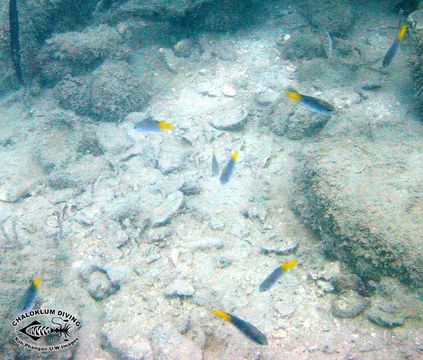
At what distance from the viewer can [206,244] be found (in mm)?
4328

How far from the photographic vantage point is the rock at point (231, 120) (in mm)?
5918

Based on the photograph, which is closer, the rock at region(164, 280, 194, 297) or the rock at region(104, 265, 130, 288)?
the rock at region(164, 280, 194, 297)

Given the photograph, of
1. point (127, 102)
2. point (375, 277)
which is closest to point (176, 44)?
point (127, 102)

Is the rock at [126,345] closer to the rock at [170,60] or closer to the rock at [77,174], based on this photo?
the rock at [77,174]

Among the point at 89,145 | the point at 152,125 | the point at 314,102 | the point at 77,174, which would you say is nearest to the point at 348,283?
the point at 314,102

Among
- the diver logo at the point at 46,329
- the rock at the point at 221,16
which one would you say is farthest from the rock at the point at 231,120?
the diver logo at the point at 46,329

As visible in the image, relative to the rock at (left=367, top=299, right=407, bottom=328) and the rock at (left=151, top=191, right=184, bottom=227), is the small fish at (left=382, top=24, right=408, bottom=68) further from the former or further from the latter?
the rock at (left=151, top=191, right=184, bottom=227)

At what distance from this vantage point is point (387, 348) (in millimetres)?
3027

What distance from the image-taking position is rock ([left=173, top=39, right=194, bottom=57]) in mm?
7559

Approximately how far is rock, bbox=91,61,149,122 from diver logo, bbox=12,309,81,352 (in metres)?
4.35

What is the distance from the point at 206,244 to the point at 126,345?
1.59 metres

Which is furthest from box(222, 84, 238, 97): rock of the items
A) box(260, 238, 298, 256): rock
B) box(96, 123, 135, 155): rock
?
box(260, 238, 298, 256): rock

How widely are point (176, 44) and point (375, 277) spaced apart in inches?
269

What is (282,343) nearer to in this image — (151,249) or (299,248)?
(299,248)
